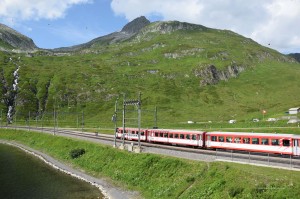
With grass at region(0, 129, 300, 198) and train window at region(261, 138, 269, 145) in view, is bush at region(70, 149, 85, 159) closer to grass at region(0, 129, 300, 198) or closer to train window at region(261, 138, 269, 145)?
grass at region(0, 129, 300, 198)

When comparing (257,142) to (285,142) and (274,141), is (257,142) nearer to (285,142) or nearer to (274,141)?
(274,141)

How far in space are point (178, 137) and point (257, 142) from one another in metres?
21.0

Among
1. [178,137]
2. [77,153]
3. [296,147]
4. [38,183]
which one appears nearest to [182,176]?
[296,147]

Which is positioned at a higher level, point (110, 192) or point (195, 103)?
point (195, 103)

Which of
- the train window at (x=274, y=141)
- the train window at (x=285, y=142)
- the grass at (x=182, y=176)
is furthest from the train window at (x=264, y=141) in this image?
the grass at (x=182, y=176)

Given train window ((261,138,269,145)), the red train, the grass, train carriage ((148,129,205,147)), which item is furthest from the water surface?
train window ((261,138,269,145))

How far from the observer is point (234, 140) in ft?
180

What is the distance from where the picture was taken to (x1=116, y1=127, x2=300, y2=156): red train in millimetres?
46188

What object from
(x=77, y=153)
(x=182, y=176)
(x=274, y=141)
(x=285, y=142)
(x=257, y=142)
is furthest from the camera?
(x=77, y=153)

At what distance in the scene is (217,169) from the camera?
121 feet

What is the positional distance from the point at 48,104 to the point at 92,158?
453 feet

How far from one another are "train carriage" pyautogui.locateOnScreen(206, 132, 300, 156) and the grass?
13.0 m

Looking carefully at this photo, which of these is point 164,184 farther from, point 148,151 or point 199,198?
point 148,151

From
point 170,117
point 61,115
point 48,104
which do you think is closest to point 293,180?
point 170,117
